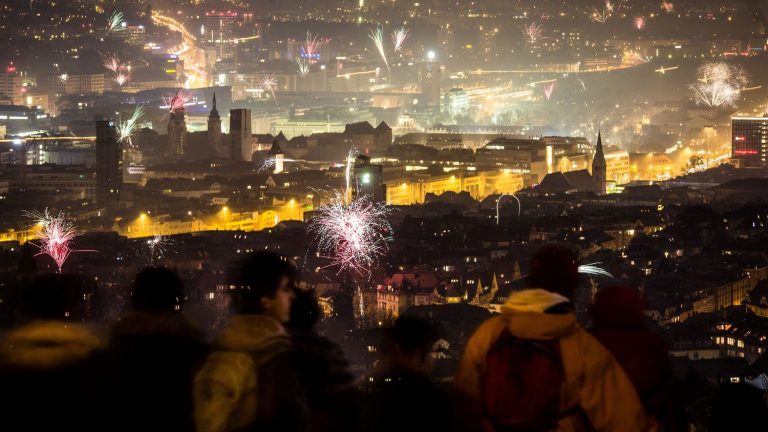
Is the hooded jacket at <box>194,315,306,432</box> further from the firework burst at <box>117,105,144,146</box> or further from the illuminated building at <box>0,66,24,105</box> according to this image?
the illuminated building at <box>0,66,24,105</box>

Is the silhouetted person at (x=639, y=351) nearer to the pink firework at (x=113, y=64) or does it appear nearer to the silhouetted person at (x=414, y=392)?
the silhouetted person at (x=414, y=392)

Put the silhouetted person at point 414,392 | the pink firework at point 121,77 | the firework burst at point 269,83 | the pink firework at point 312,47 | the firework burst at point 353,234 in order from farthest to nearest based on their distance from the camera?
the pink firework at point 312,47 < the pink firework at point 121,77 < the firework burst at point 269,83 < the firework burst at point 353,234 < the silhouetted person at point 414,392

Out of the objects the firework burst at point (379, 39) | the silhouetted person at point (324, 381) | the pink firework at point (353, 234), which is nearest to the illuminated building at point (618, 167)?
the pink firework at point (353, 234)

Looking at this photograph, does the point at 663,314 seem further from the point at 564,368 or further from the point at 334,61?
the point at 334,61

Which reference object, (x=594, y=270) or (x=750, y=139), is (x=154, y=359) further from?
(x=750, y=139)

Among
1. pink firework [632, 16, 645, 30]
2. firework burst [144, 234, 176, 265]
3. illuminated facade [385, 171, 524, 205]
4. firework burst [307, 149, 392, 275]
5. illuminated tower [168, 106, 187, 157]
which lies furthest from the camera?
pink firework [632, 16, 645, 30]

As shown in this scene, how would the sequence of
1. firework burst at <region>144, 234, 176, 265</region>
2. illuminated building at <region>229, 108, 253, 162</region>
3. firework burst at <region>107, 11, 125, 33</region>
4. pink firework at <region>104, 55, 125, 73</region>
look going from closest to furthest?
firework burst at <region>144, 234, 176, 265</region>
illuminated building at <region>229, 108, 253, 162</region>
pink firework at <region>104, 55, 125, 73</region>
firework burst at <region>107, 11, 125, 33</region>

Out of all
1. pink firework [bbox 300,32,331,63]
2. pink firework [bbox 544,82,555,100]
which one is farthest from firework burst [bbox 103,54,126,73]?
pink firework [bbox 544,82,555,100]

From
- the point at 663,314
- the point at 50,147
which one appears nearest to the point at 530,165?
the point at 50,147
